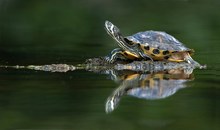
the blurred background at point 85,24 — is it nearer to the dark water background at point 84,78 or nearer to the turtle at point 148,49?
the dark water background at point 84,78

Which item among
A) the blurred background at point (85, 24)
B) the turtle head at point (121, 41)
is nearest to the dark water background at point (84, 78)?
the blurred background at point (85, 24)

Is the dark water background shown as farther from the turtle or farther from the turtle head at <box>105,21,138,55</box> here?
the turtle head at <box>105,21,138,55</box>

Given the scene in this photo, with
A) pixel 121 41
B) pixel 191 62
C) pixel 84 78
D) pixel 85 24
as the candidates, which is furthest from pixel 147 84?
pixel 85 24

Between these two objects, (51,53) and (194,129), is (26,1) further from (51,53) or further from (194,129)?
(194,129)

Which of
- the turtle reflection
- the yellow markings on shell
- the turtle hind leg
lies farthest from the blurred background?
the turtle reflection

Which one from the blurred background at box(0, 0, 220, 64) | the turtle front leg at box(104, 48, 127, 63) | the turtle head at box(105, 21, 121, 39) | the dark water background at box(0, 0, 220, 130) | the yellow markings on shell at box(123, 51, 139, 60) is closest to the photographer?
the dark water background at box(0, 0, 220, 130)

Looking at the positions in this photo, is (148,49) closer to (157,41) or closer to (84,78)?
(157,41)
